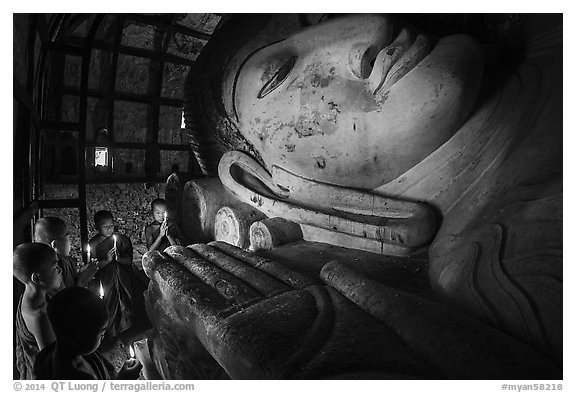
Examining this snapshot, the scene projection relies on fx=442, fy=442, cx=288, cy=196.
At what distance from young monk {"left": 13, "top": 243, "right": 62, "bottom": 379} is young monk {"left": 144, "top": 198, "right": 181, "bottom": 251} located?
2.57 feet

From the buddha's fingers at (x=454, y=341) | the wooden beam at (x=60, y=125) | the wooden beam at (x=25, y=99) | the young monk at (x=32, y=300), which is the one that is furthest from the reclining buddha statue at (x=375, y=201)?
the wooden beam at (x=25, y=99)

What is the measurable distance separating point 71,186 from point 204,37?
1.00 meters

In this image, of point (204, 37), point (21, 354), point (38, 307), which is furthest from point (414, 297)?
point (204, 37)

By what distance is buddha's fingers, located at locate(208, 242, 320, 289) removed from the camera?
129 cm

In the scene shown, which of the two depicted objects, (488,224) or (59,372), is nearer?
(59,372)

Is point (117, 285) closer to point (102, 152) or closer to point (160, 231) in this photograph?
point (160, 231)

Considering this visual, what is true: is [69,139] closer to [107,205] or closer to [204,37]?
[107,205]

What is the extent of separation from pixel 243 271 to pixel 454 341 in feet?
2.29

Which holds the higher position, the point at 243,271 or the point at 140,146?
the point at 140,146

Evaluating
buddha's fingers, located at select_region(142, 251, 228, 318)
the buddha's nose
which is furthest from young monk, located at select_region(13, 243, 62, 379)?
the buddha's nose

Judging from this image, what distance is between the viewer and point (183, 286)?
1337 mm

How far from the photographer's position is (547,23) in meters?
1.50

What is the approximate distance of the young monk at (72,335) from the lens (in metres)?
0.96

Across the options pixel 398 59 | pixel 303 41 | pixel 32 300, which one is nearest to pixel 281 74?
pixel 303 41
